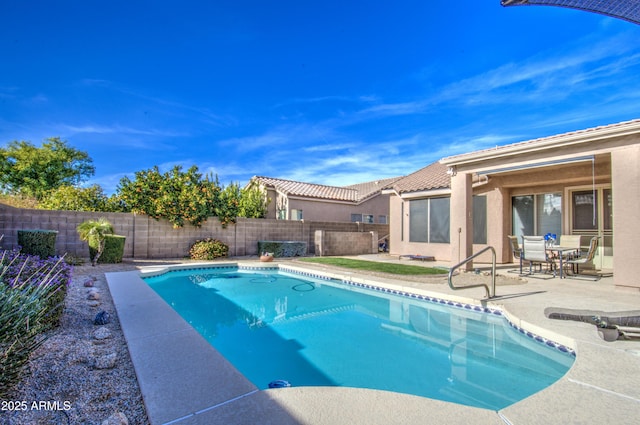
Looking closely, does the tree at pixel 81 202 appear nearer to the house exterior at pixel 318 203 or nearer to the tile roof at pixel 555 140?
the house exterior at pixel 318 203

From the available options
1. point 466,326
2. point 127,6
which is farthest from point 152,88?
point 466,326

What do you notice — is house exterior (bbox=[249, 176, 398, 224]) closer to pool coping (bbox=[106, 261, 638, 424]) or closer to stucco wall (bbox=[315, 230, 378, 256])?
stucco wall (bbox=[315, 230, 378, 256])

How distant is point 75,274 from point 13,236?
4.16m

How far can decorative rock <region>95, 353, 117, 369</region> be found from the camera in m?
3.27

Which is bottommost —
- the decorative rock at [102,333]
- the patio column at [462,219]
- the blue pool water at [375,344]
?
the blue pool water at [375,344]

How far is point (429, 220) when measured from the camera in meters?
14.6

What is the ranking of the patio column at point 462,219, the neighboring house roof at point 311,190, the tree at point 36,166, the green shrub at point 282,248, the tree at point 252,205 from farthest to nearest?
the tree at point 36,166, the neighboring house roof at point 311,190, the tree at point 252,205, the green shrub at point 282,248, the patio column at point 462,219

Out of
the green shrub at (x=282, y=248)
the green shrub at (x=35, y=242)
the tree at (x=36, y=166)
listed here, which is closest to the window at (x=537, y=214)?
the green shrub at (x=282, y=248)

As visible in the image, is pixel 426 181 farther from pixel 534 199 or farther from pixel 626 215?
pixel 626 215

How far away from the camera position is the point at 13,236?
1134 centimetres

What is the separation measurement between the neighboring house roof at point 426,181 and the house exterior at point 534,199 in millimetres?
61

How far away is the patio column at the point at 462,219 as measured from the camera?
10086 mm

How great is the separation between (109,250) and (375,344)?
11378 millimetres

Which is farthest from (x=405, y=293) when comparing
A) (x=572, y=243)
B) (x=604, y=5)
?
(x=572, y=243)
